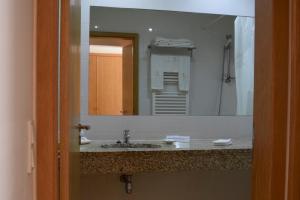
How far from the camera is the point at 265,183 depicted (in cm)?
115

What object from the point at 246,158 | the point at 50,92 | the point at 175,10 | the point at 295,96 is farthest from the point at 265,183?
the point at 175,10

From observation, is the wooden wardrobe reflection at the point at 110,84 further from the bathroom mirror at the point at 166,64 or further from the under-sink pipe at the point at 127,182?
the under-sink pipe at the point at 127,182

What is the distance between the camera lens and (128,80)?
2.76 metres

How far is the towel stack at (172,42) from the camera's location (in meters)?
2.82

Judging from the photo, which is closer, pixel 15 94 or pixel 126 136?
pixel 15 94

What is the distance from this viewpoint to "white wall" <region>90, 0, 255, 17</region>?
2738 mm

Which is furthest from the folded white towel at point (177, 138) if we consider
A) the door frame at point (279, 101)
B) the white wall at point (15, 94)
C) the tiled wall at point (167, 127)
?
the white wall at point (15, 94)

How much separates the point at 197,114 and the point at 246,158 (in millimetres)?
707

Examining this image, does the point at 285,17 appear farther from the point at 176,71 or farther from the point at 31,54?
the point at 176,71

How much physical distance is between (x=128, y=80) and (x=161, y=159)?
90 centimetres

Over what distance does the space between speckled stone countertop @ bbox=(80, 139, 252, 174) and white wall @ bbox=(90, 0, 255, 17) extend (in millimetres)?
1301

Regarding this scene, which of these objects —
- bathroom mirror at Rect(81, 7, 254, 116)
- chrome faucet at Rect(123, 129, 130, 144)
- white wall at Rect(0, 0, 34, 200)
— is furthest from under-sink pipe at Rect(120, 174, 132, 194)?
white wall at Rect(0, 0, 34, 200)

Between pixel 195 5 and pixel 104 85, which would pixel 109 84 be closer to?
pixel 104 85

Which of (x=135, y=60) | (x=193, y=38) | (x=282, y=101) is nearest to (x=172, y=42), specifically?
(x=193, y=38)
